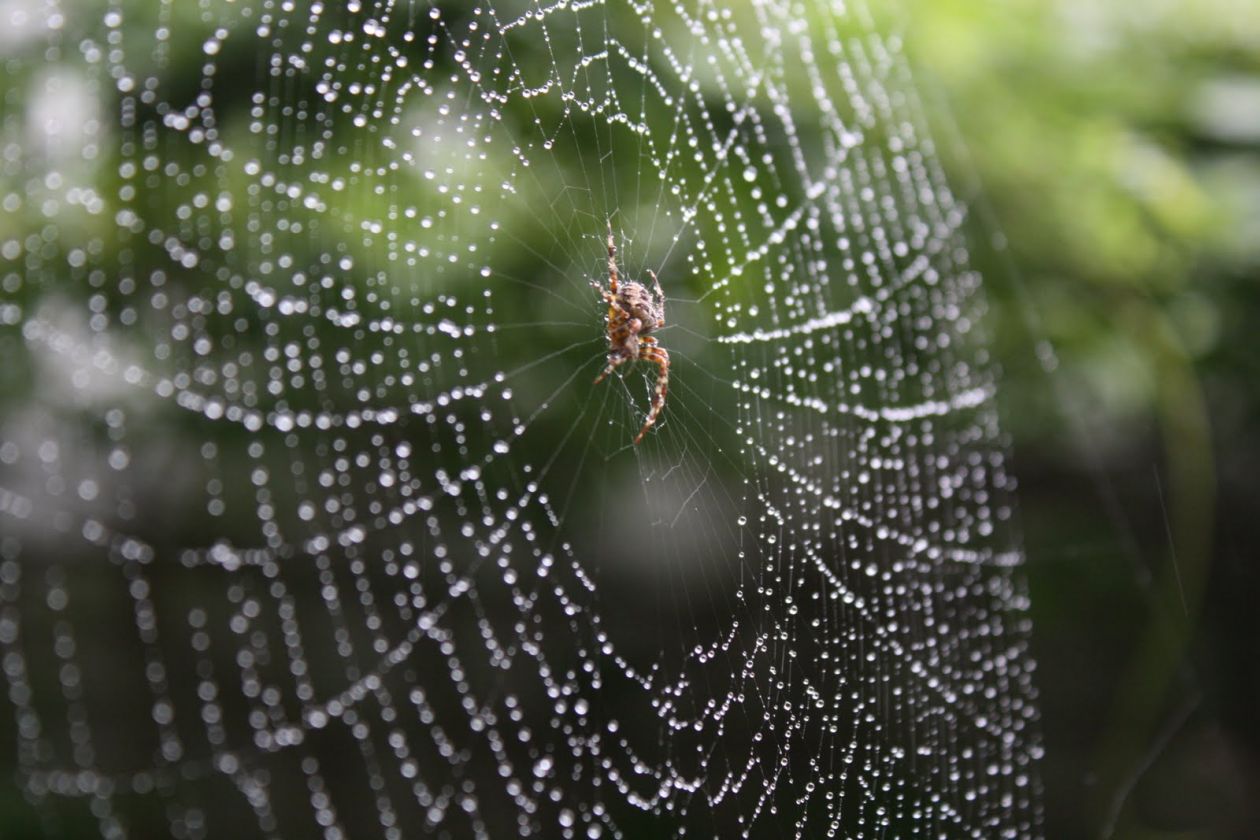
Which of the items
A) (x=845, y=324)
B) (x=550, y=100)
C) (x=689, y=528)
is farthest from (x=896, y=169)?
(x=550, y=100)

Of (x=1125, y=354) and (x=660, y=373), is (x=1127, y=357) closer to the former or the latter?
(x=1125, y=354)

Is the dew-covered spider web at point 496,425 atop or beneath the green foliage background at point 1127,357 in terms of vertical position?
beneath

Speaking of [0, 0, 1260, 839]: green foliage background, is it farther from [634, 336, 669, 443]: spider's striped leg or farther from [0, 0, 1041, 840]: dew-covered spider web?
[634, 336, 669, 443]: spider's striped leg

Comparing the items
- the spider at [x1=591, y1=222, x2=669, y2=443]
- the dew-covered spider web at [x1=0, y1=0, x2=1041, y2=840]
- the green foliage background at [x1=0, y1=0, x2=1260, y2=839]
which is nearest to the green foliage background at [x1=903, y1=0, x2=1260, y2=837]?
the green foliage background at [x1=0, y1=0, x2=1260, y2=839]

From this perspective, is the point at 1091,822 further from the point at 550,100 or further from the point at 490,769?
the point at 550,100

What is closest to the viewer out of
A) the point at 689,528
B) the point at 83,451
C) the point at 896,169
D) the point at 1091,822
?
the point at 83,451

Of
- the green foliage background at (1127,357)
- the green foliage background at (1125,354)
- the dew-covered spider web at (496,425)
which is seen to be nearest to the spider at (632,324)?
the dew-covered spider web at (496,425)

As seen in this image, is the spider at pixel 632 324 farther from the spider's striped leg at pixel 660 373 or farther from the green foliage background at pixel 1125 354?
the green foliage background at pixel 1125 354

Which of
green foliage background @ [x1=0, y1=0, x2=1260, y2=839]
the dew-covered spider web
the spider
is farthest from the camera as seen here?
green foliage background @ [x1=0, y1=0, x2=1260, y2=839]
